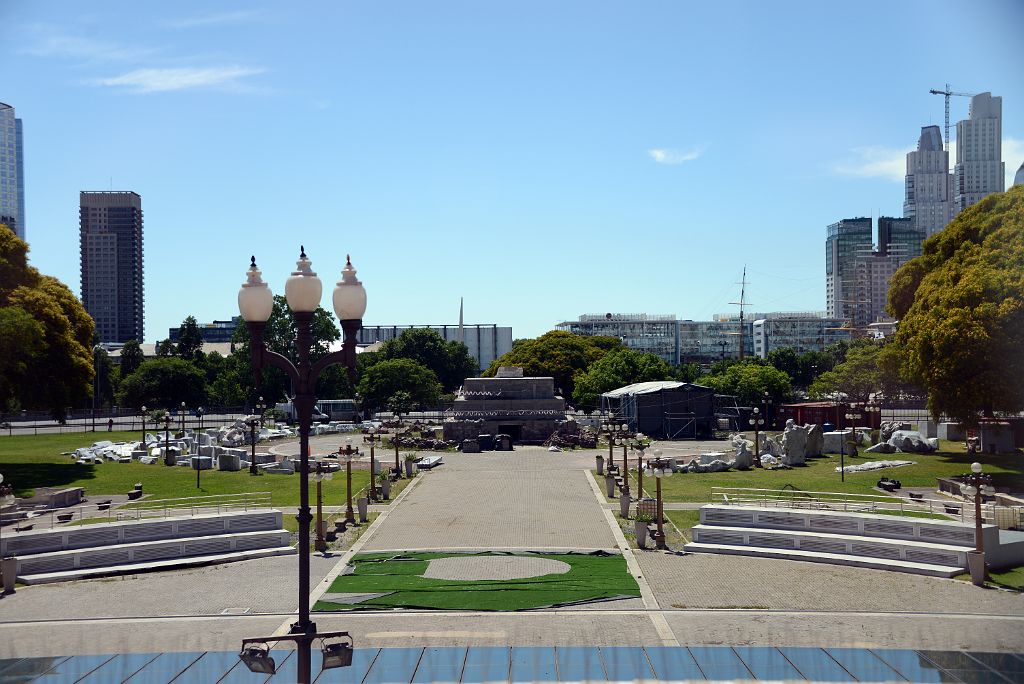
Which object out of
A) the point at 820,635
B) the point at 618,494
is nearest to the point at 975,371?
the point at 618,494

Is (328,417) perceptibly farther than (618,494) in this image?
Yes

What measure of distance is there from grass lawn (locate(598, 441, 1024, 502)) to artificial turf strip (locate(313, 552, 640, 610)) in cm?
1462

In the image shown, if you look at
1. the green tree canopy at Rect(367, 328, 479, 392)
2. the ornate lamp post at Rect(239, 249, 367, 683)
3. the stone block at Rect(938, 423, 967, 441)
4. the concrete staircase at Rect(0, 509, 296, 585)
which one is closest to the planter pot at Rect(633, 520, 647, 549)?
the concrete staircase at Rect(0, 509, 296, 585)

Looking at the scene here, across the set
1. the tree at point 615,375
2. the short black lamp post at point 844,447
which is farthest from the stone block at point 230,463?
the tree at point 615,375

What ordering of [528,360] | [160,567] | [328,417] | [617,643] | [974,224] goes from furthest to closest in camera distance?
[528,360], [328,417], [974,224], [160,567], [617,643]

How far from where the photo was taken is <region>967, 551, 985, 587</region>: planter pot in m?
23.1

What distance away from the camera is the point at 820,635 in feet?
62.6

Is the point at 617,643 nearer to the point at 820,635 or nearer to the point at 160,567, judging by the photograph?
the point at 820,635

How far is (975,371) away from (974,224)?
34.4ft

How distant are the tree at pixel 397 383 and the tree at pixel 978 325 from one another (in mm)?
53438

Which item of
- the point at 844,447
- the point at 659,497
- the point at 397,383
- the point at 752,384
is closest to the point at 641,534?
the point at 659,497

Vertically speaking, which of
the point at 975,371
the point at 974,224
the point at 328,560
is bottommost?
the point at 328,560

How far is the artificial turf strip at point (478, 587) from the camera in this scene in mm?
21766

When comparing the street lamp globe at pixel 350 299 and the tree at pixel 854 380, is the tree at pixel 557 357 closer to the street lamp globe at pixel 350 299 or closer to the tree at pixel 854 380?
the tree at pixel 854 380
